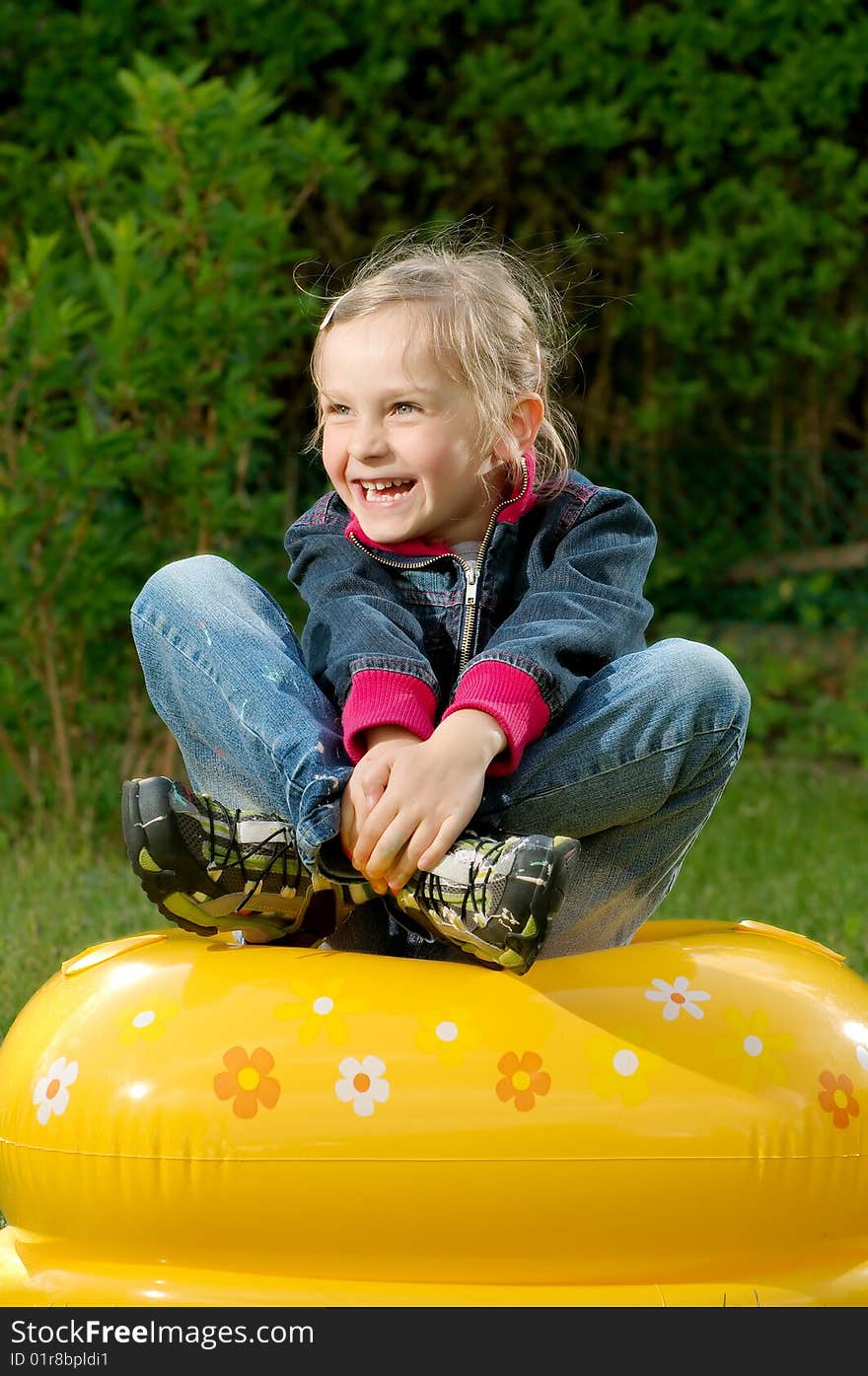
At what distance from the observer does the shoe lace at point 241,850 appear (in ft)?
6.28

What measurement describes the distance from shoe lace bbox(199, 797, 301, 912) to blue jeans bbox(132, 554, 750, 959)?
3 cm

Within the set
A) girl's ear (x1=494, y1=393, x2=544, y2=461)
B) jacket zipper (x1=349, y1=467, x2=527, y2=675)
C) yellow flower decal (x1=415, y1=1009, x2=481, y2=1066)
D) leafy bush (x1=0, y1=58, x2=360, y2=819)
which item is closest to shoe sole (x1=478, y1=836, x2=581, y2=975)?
yellow flower decal (x1=415, y1=1009, x2=481, y2=1066)

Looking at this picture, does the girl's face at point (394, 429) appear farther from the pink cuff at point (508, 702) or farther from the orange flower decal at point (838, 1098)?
the orange flower decal at point (838, 1098)

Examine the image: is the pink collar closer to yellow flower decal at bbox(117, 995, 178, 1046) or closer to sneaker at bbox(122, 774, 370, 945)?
sneaker at bbox(122, 774, 370, 945)

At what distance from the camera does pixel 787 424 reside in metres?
5.91

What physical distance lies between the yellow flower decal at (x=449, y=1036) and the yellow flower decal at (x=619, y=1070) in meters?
0.13

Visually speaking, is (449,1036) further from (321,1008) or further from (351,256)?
(351,256)

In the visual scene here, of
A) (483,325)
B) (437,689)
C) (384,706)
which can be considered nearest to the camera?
(384,706)

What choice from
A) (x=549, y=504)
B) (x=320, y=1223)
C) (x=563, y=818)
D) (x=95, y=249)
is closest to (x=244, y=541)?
(x=95, y=249)

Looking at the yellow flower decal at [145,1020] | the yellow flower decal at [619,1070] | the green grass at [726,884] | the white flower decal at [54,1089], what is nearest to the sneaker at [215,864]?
the yellow flower decal at [145,1020]

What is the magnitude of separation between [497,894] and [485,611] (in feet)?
1.83

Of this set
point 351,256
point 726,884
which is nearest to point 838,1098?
point 726,884

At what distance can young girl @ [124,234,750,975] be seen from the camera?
1901mm

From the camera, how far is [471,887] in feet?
6.07
